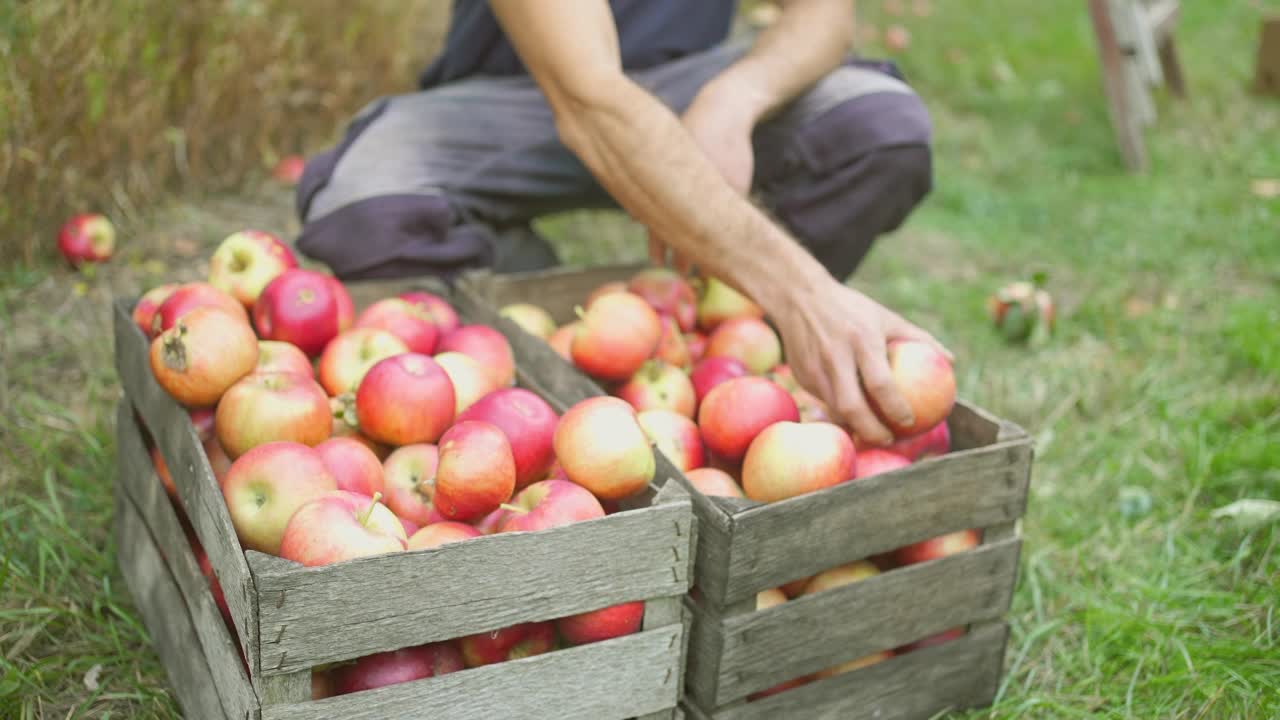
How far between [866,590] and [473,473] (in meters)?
0.65

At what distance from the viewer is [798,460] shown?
1.81m

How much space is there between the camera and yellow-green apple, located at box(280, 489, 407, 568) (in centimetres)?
148

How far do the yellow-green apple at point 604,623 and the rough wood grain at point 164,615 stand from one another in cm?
47

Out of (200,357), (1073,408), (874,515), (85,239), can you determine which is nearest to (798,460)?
(874,515)

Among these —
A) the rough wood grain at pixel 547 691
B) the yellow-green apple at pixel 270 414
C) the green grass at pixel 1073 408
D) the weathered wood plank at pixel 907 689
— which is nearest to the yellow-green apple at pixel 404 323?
the yellow-green apple at pixel 270 414

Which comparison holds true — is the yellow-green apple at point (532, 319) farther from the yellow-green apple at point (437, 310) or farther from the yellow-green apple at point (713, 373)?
the yellow-green apple at point (713, 373)

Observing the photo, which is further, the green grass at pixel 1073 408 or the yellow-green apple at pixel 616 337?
the yellow-green apple at pixel 616 337

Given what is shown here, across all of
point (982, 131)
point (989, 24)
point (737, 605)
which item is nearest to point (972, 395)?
point (737, 605)

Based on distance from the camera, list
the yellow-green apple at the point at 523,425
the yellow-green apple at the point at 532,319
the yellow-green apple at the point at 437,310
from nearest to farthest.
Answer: the yellow-green apple at the point at 523,425
the yellow-green apple at the point at 437,310
the yellow-green apple at the point at 532,319

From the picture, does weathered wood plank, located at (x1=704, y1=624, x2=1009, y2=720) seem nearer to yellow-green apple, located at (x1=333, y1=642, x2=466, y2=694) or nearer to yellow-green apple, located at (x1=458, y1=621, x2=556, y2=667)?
yellow-green apple, located at (x1=458, y1=621, x2=556, y2=667)

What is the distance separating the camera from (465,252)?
107 inches

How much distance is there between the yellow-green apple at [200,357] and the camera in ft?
5.96

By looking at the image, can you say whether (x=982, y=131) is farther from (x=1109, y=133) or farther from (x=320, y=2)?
(x=320, y=2)

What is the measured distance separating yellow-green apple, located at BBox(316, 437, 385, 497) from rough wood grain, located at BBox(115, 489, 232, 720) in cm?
33
